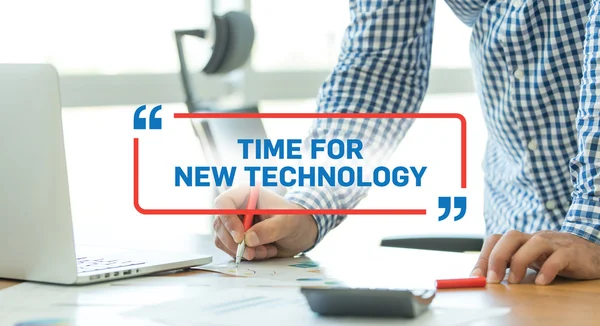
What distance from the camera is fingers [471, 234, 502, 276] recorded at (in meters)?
1.01

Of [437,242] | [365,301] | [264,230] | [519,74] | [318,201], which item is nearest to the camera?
[365,301]

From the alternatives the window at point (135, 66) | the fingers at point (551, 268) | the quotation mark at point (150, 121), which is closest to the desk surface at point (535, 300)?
the fingers at point (551, 268)

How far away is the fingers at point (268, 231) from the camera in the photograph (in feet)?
3.72

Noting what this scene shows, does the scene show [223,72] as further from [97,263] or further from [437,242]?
[97,263]

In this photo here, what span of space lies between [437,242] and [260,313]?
879 mm

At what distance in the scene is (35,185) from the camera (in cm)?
90

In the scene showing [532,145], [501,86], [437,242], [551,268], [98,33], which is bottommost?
[437,242]

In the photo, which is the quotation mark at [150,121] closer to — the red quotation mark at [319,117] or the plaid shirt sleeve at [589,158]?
the red quotation mark at [319,117]

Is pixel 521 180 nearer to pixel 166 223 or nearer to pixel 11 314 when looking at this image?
pixel 11 314

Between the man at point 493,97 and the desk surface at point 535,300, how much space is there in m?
0.22

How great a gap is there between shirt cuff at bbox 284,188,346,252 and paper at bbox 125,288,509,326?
1.25ft

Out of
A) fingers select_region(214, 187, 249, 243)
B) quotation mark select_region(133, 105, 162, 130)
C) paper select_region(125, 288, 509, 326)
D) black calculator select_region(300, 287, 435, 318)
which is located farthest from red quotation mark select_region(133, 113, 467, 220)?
quotation mark select_region(133, 105, 162, 130)

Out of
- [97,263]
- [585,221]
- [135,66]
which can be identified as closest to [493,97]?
[585,221]

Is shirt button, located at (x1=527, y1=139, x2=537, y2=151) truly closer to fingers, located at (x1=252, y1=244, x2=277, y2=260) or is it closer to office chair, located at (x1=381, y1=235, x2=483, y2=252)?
office chair, located at (x1=381, y1=235, x2=483, y2=252)
